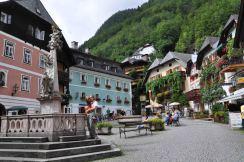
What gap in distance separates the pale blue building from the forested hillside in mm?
22245

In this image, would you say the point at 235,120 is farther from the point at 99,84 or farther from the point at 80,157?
the point at 99,84

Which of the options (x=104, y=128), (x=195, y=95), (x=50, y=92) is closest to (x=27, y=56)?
(x=104, y=128)

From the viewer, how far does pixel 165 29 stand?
304ft

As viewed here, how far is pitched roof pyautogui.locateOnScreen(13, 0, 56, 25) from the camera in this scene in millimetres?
31972

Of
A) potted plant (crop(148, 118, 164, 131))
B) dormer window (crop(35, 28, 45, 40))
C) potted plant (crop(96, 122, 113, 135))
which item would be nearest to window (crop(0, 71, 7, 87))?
dormer window (crop(35, 28, 45, 40))

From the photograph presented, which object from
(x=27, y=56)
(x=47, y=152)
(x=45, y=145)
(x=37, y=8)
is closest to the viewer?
(x=47, y=152)

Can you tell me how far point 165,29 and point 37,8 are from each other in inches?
2520

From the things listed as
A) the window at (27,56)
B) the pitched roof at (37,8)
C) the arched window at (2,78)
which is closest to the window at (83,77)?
the pitched roof at (37,8)

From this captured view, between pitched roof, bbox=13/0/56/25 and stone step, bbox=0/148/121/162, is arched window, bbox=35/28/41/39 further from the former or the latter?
stone step, bbox=0/148/121/162

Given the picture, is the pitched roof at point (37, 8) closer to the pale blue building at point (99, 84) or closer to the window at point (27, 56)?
the window at point (27, 56)

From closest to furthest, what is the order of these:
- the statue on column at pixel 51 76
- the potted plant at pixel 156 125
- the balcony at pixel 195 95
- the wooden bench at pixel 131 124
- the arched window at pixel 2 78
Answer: the statue on column at pixel 51 76 → the wooden bench at pixel 131 124 → the potted plant at pixel 156 125 → the arched window at pixel 2 78 → the balcony at pixel 195 95

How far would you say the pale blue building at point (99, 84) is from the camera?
46175 mm

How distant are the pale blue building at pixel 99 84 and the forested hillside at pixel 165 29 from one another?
22.2 metres

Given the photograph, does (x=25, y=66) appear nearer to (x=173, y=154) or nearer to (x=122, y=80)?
(x=173, y=154)
